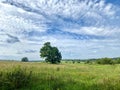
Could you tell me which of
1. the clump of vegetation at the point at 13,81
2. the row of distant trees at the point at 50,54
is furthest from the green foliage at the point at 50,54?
the clump of vegetation at the point at 13,81

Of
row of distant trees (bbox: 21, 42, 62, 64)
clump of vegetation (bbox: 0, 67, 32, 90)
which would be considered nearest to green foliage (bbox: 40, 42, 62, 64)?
row of distant trees (bbox: 21, 42, 62, 64)

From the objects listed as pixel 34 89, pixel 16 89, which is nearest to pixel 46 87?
pixel 34 89

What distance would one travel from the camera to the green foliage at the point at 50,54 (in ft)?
290

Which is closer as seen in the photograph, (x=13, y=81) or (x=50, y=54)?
(x=13, y=81)

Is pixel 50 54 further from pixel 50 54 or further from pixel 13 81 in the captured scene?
pixel 13 81

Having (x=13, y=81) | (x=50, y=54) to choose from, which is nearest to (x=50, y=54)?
(x=50, y=54)

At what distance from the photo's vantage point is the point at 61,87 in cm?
1266

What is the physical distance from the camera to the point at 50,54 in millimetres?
88375

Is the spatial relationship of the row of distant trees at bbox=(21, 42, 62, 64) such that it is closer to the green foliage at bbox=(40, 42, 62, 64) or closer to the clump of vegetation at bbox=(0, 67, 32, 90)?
the green foliage at bbox=(40, 42, 62, 64)

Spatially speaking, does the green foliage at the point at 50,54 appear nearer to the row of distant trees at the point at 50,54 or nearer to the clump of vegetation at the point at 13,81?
the row of distant trees at the point at 50,54

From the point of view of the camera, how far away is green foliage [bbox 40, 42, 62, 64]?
8844 cm

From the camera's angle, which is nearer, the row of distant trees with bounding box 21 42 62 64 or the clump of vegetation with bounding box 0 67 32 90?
the clump of vegetation with bounding box 0 67 32 90

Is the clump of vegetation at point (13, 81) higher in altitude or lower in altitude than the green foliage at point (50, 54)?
lower

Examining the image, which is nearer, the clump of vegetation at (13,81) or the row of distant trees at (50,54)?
the clump of vegetation at (13,81)
